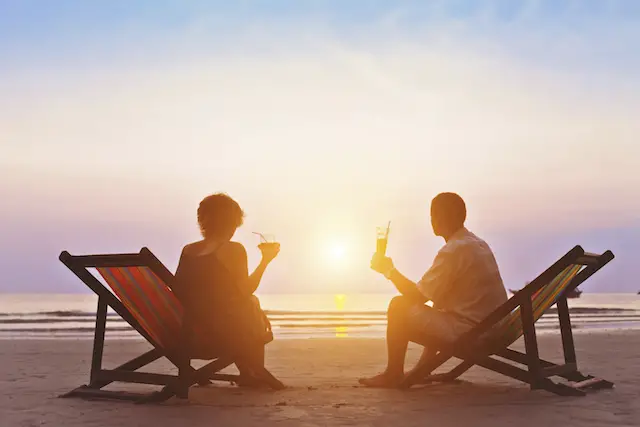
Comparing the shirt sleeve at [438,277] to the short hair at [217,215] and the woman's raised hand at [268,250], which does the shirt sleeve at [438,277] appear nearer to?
the woman's raised hand at [268,250]

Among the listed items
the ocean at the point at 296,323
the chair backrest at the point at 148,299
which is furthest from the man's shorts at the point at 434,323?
the ocean at the point at 296,323

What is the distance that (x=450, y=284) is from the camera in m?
5.43

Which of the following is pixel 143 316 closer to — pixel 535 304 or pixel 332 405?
pixel 332 405

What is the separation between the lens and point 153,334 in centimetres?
531

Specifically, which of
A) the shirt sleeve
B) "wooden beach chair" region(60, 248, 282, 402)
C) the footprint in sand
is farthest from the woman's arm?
the shirt sleeve

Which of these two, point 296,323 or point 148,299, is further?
point 296,323

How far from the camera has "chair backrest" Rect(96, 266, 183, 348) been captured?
514 centimetres

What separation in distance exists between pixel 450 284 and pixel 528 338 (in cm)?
70

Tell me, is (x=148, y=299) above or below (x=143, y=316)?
above

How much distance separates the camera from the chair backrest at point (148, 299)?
5141 millimetres

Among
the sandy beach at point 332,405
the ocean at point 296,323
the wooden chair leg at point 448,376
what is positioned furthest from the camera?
the ocean at point 296,323

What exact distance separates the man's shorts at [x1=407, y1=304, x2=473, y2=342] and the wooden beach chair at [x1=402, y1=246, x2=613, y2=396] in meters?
0.06

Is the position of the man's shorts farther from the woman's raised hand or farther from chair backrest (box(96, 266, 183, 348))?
chair backrest (box(96, 266, 183, 348))

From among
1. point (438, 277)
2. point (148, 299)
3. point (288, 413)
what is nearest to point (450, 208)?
point (438, 277)
